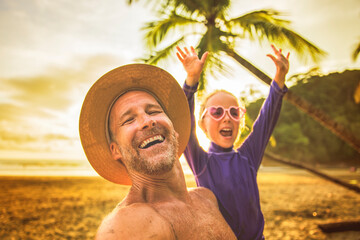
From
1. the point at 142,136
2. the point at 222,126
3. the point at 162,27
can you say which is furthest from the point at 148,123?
the point at 162,27

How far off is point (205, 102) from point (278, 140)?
132ft

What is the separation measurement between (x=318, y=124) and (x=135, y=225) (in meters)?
47.9

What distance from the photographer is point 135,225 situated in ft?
3.94

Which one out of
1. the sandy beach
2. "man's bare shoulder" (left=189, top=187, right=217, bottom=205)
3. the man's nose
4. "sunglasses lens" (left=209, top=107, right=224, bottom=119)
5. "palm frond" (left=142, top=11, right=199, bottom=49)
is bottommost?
the sandy beach

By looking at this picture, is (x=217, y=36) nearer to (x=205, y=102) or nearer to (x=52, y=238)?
(x=205, y=102)

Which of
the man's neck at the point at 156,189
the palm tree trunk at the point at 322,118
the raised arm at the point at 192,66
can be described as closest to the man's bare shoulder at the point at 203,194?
the man's neck at the point at 156,189

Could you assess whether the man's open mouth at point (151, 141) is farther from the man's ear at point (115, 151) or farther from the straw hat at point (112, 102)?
the straw hat at point (112, 102)

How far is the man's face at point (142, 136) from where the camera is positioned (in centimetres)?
145

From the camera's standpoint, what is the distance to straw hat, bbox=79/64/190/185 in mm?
1704

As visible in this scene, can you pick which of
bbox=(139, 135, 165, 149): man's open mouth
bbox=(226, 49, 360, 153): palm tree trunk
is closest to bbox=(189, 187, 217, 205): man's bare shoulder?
bbox=(139, 135, 165, 149): man's open mouth

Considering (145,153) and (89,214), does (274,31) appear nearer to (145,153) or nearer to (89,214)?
(145,153)

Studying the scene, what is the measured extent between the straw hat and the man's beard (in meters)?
0.34

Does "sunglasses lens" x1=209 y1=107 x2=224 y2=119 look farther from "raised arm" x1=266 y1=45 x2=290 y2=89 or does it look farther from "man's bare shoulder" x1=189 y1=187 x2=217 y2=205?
"man's bare shoulder" x1=189 y1=187 x2=217 y2=205

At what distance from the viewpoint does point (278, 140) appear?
39.1m
